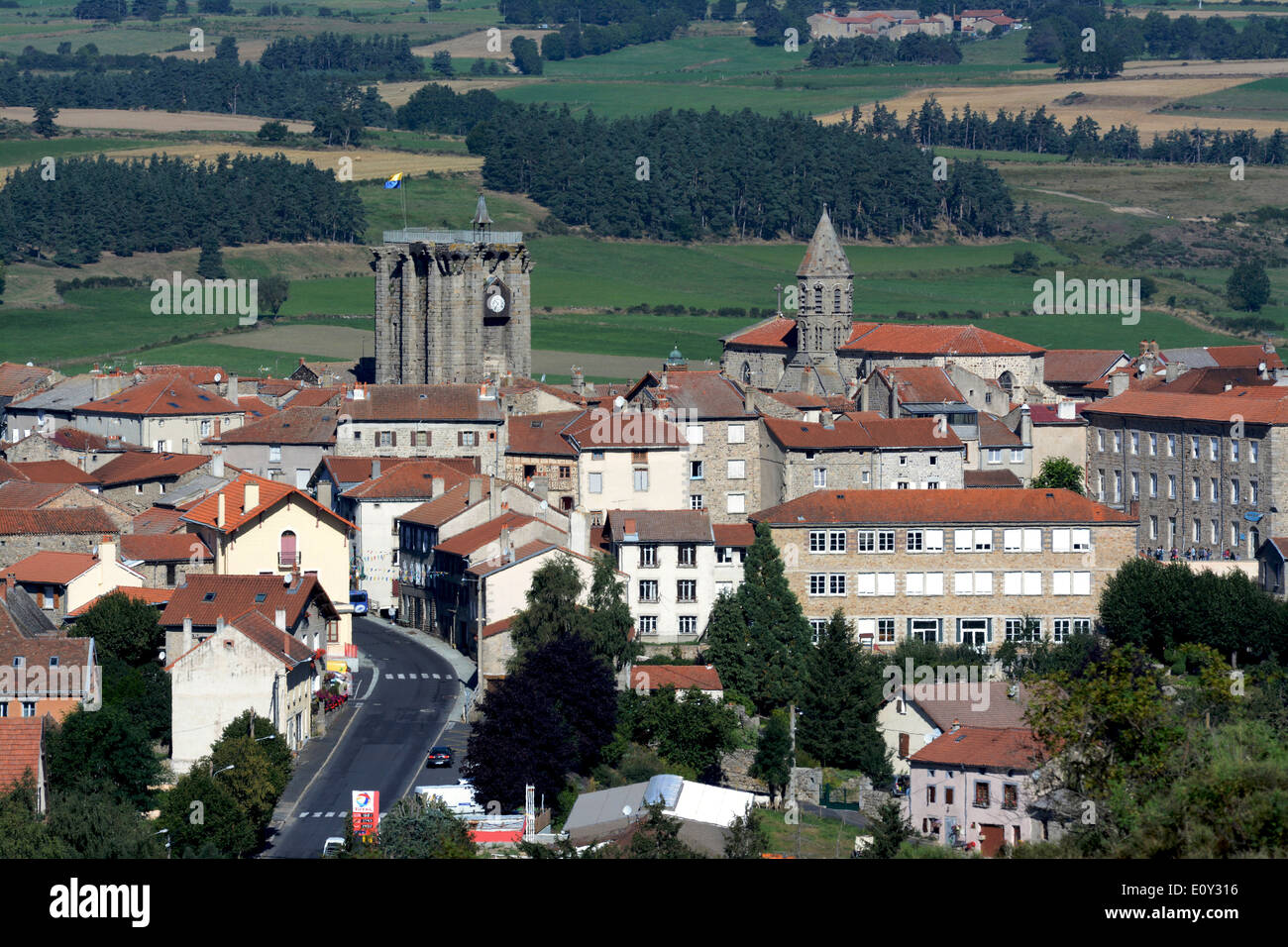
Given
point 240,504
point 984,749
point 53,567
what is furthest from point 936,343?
point 984,749

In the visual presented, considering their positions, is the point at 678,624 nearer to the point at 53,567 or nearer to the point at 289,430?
the point at 53,567

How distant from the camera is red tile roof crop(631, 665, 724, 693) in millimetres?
67188

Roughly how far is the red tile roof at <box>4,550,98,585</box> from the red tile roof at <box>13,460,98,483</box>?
14.8 m

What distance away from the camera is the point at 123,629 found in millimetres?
63219

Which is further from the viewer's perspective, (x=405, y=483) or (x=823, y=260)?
(x=823, y=260)

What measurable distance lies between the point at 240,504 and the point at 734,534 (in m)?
17.4

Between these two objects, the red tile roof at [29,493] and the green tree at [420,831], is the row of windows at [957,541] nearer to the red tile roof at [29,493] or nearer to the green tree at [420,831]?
the red tile roof at [29,493]

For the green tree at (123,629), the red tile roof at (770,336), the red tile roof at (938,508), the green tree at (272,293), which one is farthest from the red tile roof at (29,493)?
the green tree at (272,293)
